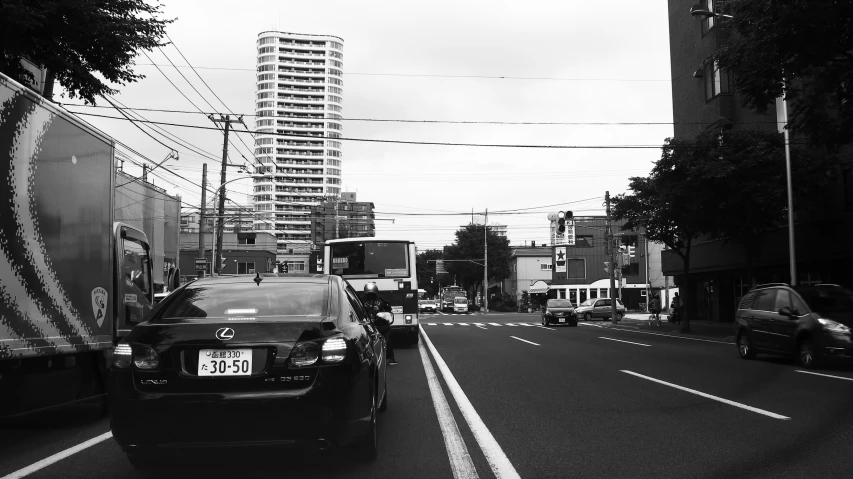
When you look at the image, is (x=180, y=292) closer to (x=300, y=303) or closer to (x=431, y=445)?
(x=300, y=303)

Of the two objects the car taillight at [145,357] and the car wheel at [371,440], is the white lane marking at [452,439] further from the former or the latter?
the car taillight at [145,357]

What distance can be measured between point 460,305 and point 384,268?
49.4 m

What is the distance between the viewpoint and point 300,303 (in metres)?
5.39

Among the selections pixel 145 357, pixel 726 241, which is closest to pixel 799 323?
pixel 145 357

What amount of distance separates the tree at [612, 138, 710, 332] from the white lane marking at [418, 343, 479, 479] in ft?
56.0

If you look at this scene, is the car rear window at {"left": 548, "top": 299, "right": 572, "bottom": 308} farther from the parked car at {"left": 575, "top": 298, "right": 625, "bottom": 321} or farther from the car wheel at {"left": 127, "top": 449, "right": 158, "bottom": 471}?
the car wheel at {"left": 127, "top": 449, "right": 158, "bottom": 471}

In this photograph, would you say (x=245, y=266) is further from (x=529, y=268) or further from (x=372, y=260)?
(x=372, y=260)

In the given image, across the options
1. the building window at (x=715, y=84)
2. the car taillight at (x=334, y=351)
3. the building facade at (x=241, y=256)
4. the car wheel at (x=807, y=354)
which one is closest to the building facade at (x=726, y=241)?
the building window at (x=715, y=84)

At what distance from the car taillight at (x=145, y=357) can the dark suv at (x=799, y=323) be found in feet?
38.5

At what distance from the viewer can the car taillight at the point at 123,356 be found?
468cm

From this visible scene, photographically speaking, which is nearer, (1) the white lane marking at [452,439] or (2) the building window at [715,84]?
(1) the white lane marking at [452,439]

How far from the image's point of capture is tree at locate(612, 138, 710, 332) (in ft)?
80.9

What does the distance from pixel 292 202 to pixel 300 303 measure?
14487cm

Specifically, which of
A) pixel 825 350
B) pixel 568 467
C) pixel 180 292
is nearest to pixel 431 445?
pixel 568 467
